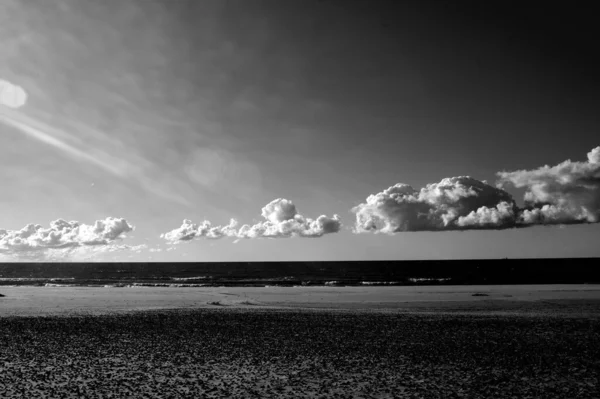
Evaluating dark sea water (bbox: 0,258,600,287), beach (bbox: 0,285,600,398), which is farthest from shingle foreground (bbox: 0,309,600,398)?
dark sea water (bbox: 0,258,600,287)

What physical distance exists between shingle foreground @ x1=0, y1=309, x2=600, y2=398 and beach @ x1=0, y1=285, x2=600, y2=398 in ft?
0.18

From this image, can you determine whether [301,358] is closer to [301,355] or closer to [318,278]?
[301,355]

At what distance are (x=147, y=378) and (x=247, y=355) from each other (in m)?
4.50

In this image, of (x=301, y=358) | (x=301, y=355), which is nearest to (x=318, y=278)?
(x=301, y=355)

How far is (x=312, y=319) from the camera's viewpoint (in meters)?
27.9

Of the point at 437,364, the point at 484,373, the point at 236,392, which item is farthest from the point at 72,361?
the point at 484,373

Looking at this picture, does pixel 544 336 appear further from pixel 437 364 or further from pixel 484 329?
pixel 437 364

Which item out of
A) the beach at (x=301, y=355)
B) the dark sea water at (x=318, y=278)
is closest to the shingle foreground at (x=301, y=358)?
the beach at (x=301, y=355)

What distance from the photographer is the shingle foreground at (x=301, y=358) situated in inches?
516

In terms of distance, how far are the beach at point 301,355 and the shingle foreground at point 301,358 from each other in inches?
2.1

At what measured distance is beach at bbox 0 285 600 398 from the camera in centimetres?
1314

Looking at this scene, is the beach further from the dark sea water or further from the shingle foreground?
the dark sea water

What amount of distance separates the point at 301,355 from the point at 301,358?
21.8 inches

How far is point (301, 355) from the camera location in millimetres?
17656
